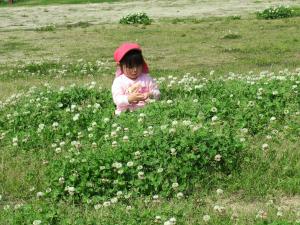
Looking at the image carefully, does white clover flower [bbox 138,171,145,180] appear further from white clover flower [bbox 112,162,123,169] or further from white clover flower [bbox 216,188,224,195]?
white clover flower [bbox 216,188,224,195]

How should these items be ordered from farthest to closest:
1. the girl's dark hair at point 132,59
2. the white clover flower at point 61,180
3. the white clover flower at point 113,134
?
the girl's dark hair at point 132,59, the white clover flower at point 113,134, the white clover flower at point 61,180

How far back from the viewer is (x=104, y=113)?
1002 cm

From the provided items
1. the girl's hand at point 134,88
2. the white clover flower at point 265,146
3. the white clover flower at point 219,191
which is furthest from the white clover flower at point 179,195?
the girl's hand at point 134,88

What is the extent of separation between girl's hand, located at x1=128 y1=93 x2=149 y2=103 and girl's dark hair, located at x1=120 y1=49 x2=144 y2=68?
0.53 metres

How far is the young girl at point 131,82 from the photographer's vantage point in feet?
32.5

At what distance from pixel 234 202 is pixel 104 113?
3.83 m

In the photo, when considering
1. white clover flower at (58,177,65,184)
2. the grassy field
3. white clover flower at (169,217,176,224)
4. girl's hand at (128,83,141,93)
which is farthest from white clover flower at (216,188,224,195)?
girl's hand at (128,83,141,93)

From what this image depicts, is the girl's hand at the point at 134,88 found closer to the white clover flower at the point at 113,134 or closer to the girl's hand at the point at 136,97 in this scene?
the girl's hand at the point at 136,97

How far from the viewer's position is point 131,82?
10.2 metres

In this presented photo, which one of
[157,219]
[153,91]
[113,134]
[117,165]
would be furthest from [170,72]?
[157,219]

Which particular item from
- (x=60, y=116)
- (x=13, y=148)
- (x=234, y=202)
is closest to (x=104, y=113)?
(x=60, y=116)

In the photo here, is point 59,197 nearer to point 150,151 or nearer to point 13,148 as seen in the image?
point 150,151

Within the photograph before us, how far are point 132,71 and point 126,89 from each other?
0.33 m

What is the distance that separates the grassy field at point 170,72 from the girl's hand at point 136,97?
1.98 metres
